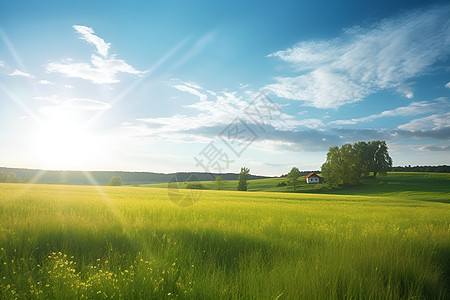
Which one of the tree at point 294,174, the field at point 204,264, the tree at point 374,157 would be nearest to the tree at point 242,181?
the tree at point 294,174

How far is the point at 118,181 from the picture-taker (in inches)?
4764

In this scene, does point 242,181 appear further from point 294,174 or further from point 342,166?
point 342,166

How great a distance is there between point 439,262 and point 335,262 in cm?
374

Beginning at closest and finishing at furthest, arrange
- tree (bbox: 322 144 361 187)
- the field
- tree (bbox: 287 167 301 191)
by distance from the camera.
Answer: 1. the field
2. tree (bbox: 322 144 361 187)
3. tree (bbox: 287 167 301 191)

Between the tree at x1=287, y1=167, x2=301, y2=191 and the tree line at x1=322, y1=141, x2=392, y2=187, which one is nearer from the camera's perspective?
the tree line at x1=322, y1=141, x2=392, y2=187

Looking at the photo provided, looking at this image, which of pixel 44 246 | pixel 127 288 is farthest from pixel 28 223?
pixel 127 288

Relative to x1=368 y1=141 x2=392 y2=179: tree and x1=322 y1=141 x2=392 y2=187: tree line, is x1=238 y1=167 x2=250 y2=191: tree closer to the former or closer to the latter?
x1=322 y1=141 x2=392 y2=187: tree line

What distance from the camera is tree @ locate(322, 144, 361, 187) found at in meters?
75.3

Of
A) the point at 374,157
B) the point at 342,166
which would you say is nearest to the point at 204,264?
the point at 342,166

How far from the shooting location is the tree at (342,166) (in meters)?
75.3

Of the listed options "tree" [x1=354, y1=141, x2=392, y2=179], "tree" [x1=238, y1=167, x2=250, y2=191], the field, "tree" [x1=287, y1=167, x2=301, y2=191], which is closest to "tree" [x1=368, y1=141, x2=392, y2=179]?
"tree" [x1=354, y1=141, x2=392, y2=179]

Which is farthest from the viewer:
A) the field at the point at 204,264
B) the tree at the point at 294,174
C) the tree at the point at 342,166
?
the tree at the point at 294,174

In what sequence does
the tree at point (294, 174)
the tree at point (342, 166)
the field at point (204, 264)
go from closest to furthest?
1. the field at point (204, 264)
2. the tree at point (342, 166)
3. the tree at point (294, 174)

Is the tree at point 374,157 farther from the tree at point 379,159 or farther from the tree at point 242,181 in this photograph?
the tree at point 242,181
